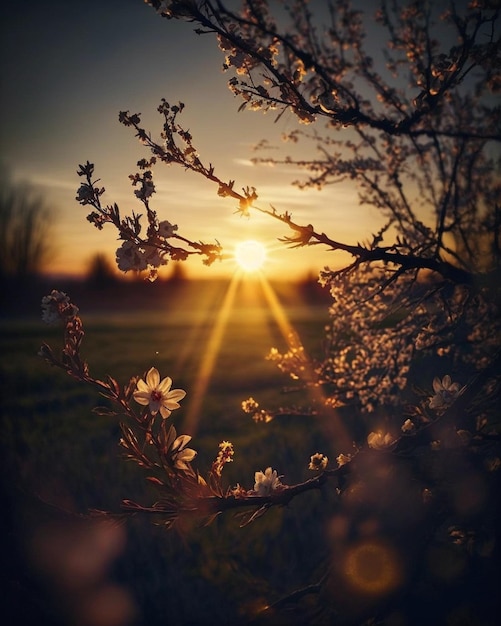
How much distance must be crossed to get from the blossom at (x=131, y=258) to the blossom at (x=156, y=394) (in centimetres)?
55

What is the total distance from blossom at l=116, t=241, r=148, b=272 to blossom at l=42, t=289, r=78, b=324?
1.11 ft

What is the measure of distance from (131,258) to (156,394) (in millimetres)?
718

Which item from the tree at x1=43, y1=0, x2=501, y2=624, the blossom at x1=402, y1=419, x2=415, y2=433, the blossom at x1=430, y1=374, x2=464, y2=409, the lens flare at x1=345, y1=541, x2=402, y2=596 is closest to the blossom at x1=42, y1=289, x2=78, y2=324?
the tree at x1=43, y1=0, x2=501, y2=624

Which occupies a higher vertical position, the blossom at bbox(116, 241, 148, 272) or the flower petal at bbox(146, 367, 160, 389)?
the blossom at bbox(116, 241, 148, 272)

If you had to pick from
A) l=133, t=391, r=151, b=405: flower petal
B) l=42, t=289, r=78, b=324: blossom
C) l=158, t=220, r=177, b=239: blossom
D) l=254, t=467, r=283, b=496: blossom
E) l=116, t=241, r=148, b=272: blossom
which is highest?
l=158, t=220, r=177, b=239: blossom

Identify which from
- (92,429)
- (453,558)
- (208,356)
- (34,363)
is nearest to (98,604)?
(453,558)

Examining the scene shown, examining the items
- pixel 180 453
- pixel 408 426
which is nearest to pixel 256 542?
pixel 408 426

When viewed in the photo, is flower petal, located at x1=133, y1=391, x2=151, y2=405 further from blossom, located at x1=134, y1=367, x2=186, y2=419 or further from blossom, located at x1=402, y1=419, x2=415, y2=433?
blossom, located at x1=402, y1=419, x2=415, y2=433

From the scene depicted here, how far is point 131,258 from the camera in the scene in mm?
2689

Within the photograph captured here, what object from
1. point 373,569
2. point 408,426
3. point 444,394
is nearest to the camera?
point 444,394

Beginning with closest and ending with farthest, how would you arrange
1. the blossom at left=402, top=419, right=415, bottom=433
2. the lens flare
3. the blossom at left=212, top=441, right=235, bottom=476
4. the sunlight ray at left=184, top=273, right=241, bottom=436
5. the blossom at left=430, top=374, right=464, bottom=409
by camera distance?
1. the blossom at left=212, top=441, right=235, bottom=476
2. the blossom at left=430, top=374, right=464, bottom=409
3. the blossom at left=402, top=419, right=415, bottom=433
4. the lens flare
5. the sunlight ray at left=184, top=273, right=241, bottom=436

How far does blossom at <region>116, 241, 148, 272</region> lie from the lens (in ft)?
8.76

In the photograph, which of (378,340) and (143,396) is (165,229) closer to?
(143,396)

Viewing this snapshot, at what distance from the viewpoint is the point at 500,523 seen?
3.97 metres
